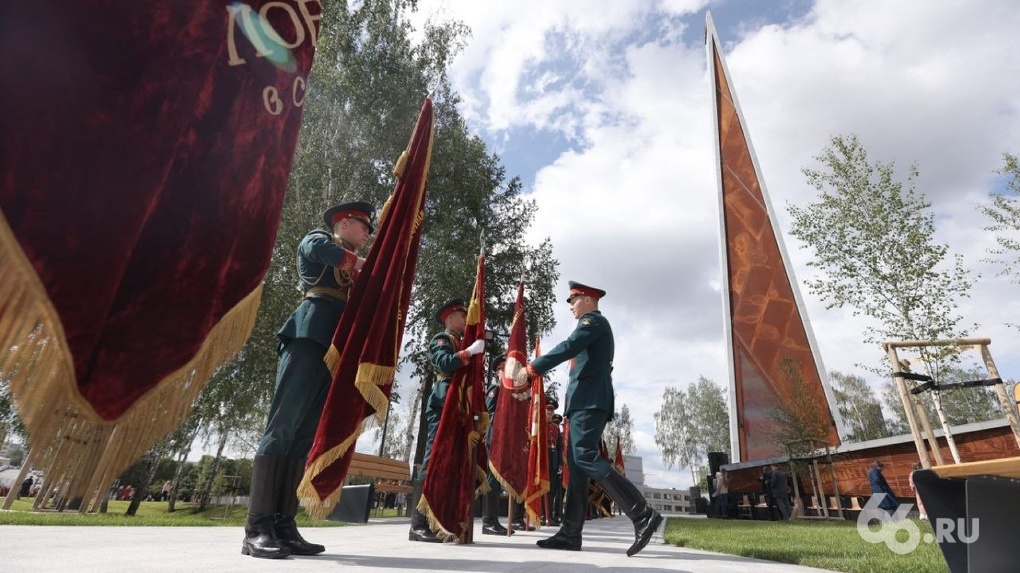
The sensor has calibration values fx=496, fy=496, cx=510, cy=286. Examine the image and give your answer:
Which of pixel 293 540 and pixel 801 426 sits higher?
pixel 801 426

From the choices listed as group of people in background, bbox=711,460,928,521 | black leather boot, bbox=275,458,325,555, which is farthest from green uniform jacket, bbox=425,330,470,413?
group of people in background, bbox=711,460,928,521

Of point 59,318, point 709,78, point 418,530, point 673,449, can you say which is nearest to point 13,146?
point 59,318

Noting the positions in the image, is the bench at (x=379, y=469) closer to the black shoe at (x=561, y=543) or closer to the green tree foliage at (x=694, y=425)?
the black shoe at (x=561, y=543)

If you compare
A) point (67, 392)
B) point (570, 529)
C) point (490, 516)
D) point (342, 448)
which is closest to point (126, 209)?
point (67, 392)

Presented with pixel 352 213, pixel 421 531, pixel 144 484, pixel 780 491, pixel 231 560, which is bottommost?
pixel 231 560

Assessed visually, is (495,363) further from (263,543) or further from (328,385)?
(263,543)

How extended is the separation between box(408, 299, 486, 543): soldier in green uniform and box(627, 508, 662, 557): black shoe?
1.54 metres

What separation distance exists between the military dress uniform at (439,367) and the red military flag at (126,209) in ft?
8.54

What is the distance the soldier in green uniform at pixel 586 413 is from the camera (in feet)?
12.3

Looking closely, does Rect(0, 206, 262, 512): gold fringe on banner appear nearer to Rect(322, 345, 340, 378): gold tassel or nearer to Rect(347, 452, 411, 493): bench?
Rect(322, 345, 340, 378): gold tassel

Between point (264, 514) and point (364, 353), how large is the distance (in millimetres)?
1003

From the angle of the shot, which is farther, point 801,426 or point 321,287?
point 801,426

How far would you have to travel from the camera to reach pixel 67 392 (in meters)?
1.04

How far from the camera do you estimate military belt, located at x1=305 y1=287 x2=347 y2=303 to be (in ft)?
9.86
